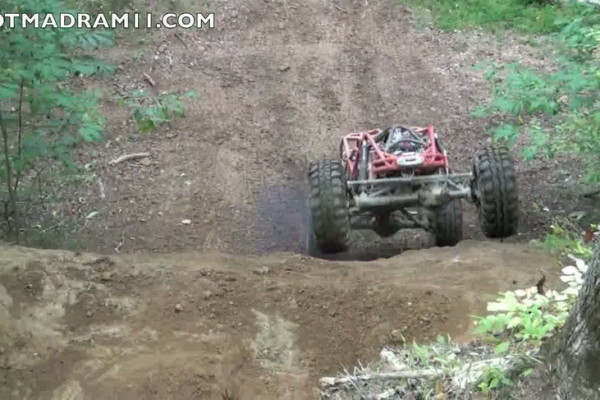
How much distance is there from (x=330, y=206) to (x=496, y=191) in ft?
5.48

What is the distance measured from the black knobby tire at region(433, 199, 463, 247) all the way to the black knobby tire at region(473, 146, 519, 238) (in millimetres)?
235

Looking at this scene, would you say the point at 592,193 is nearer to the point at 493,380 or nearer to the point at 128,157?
the point at 128,157

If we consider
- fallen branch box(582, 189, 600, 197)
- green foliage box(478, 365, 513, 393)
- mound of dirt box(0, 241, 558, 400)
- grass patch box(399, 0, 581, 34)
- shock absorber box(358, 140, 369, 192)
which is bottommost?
mound of dirt box(0, 241, 558, 400)

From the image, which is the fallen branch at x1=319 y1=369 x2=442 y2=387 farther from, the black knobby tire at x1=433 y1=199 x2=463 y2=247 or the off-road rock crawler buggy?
the black knobby tire at x1=433 y1=199 x2=463 y2=247

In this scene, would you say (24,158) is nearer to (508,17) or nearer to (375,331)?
(375,331)

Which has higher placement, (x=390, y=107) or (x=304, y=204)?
(x=390, y=107)

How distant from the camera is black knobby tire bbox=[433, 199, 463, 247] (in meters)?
8.11

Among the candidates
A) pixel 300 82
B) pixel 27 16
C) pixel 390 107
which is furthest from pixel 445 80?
pixel 27 16

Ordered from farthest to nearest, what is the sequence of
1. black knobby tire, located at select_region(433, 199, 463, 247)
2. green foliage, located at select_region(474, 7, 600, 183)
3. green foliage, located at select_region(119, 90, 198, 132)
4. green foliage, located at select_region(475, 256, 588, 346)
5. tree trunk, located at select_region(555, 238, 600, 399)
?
1. green foliage, located at select_region(119, 90, 198, 132)
2. black knobby tire, located at select_region(433, 199, 463, 247)
3. green foliage, located at select_region(474, 7, 600, 183)
4. green foliage, located at select_region(475, 256, 588, 346)
5. tree trunk, located at select_region(555, 238, 600, 399)

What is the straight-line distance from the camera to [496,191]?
310 inches

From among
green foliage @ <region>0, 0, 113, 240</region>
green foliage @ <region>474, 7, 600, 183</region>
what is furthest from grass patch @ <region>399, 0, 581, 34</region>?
green foliage @ <region>0, 0, 113, 240</region>

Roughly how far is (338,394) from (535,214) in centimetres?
594

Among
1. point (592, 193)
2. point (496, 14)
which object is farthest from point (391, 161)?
point (496, 14)

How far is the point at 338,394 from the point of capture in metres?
4.17
